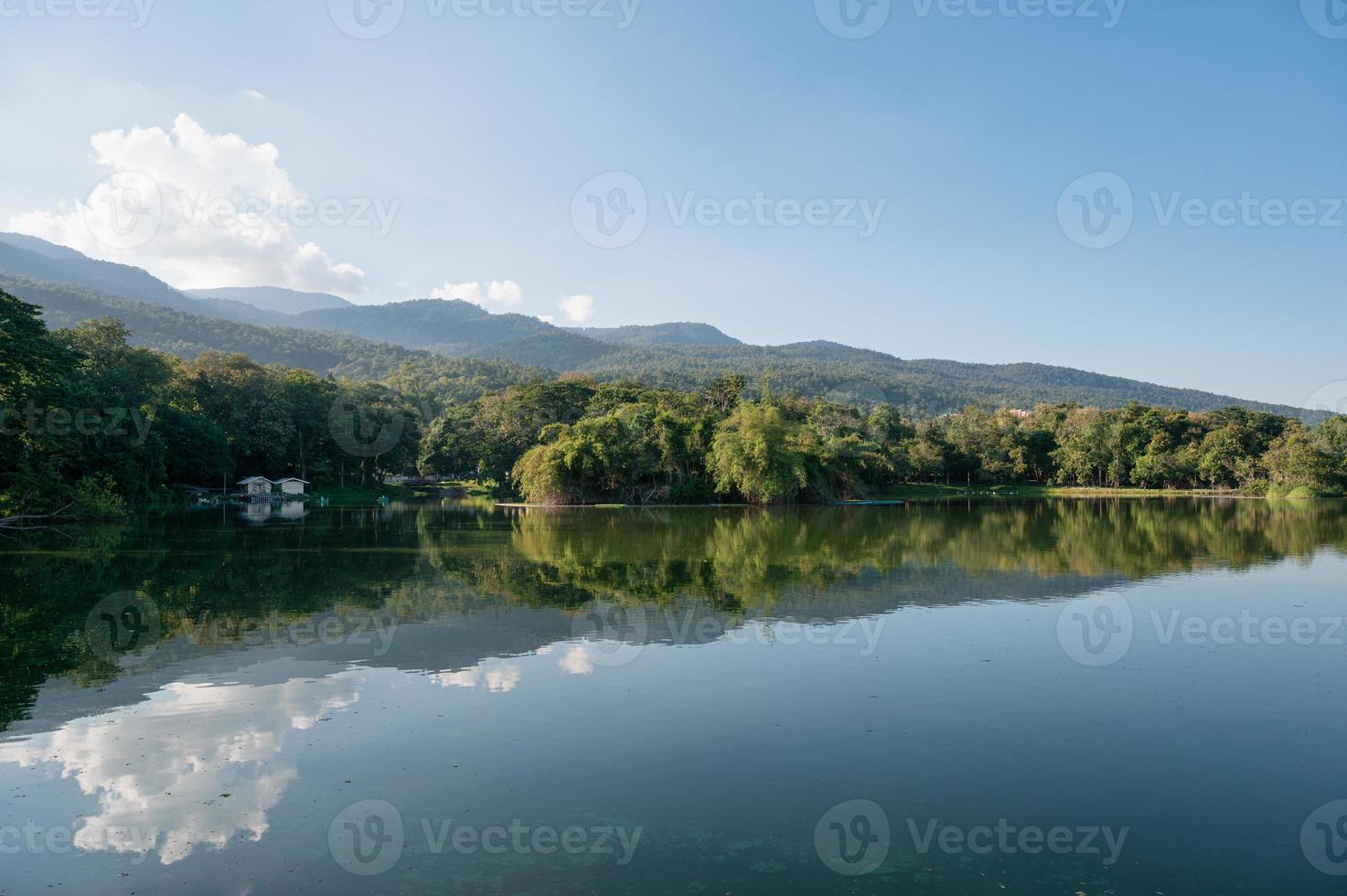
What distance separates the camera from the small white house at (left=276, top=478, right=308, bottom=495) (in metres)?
69.7

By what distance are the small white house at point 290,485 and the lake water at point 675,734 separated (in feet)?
179

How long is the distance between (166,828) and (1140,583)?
60.6 ft

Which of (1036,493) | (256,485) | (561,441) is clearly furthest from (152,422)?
(1036,493)

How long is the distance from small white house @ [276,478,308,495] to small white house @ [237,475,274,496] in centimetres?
163

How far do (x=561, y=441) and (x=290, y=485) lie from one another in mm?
31297

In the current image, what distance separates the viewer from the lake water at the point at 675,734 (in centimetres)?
582

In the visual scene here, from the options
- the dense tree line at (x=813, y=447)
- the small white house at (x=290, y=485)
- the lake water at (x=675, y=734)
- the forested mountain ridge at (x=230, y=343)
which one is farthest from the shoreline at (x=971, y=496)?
the forested mountain ridge at (x=230, y=343)

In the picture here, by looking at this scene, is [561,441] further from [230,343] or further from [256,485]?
[230,343]

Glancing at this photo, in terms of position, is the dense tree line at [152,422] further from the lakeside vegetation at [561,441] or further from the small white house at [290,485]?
the small white house at [290,485]

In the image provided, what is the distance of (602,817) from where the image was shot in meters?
6.48

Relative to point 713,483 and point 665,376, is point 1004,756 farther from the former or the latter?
point 665,376

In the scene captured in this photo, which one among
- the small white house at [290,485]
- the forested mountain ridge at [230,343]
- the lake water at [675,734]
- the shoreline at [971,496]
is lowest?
the small white house at [290,485]

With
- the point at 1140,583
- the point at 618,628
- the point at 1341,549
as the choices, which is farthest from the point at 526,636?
the point at 1341,549

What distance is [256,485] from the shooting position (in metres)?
67.1
